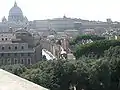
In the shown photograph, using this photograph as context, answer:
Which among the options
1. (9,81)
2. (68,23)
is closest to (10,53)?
(9,81)

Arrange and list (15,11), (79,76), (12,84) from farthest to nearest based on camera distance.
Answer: (15,11), (79,76), (12,84)

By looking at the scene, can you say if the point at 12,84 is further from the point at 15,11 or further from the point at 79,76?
the point at 15,11

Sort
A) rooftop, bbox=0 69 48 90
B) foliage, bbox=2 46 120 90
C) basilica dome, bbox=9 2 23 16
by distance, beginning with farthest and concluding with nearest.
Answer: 1. basilica dome, bbox=9 2 23 16
2. foliage, bbox=2 46 120 90
3. rooftop, bbox=0 69 48 90

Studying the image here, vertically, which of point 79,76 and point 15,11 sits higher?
point 15,11

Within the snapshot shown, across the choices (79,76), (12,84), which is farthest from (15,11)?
(12,84)

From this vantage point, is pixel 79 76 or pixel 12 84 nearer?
pixel 12 84

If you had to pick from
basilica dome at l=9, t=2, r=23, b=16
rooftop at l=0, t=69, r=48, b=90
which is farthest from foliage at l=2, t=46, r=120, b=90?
basilica dome at l=9, t=2, r=23, b=16

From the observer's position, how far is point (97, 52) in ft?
123

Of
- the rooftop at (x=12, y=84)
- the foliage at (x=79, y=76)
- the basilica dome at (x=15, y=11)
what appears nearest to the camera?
the rooftop at (x=12, y=84)

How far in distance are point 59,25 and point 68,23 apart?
3.36 metres

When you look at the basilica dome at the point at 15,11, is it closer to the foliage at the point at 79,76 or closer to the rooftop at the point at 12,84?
the foliage at the point at 79,76

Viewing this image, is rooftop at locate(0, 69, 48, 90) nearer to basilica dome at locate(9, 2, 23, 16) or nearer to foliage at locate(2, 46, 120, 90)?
foliage at locate(2, 46, 120, 90)

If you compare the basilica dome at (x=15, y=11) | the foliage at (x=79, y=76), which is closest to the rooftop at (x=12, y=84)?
the foliage at (x=79, y=76)

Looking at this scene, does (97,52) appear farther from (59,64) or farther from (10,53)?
(59,64)
